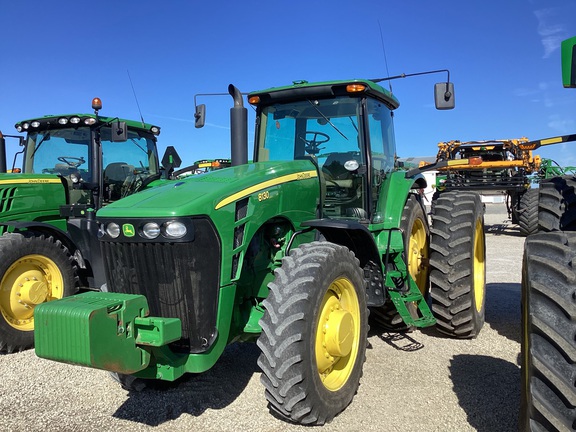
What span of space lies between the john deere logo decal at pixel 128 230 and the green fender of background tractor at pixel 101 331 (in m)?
0.40

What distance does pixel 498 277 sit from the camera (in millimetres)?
8109

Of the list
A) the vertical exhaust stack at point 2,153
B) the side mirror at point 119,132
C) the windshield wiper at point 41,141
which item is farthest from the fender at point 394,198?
the vertical exhaust stack at point 2,153

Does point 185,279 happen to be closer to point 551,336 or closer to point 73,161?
point 551,336

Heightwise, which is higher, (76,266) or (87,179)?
(87,179)

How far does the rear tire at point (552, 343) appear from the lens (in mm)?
2057

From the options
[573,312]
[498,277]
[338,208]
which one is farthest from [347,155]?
[498,277]

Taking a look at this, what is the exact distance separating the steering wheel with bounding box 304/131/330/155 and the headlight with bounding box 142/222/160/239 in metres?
2.01

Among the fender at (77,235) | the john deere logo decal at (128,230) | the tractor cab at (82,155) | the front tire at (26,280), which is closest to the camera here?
the john deere logo decal at (128,230)

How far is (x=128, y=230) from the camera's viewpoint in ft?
9.80

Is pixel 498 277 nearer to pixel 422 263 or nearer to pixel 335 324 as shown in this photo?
pixel 422 263

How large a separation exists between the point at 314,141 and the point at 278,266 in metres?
1.44

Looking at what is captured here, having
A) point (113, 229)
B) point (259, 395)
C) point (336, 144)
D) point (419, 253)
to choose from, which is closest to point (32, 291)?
point (113, 229)

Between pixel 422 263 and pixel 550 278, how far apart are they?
309cm

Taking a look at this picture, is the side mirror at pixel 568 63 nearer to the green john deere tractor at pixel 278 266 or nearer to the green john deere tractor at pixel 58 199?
the green john deere tractor at pixel 278 266
